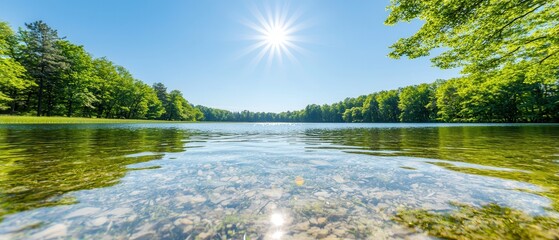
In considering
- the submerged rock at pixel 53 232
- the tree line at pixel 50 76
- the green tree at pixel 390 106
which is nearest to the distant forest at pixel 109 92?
the tree line at pixel 50 76

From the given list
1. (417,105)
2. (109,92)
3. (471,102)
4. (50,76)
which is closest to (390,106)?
(417,105)

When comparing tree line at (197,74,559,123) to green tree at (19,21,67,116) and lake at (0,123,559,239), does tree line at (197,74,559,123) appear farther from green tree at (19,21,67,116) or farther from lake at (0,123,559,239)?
green tree at (19,21,67,116)

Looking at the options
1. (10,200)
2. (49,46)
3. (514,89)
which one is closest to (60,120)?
(49,46)

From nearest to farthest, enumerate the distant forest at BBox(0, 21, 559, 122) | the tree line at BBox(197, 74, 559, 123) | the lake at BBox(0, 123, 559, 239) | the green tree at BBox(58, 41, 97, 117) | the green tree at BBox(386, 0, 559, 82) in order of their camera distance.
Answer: the lake at BBox(0, 123, 559, 239), the green tree at BBox(386, 0, 559, 82), the distant forest at BBox(0, 21, 559, 122), the green tree at BBox(58, 41, 97, 117), the tree line at BBox(197, 74, 559, 123)

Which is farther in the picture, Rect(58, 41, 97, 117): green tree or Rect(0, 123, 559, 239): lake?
Rect(58, 41, 97, 117): green tree

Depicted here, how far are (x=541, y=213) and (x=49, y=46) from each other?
6555 cm

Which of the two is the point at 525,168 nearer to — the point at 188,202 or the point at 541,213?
the point at 541,213

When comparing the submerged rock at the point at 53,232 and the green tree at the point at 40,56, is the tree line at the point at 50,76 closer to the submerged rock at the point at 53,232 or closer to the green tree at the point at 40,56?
the green tree at the point at 40,56

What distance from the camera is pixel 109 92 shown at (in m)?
64.2

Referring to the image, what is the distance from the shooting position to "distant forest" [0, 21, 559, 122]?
40.6 m

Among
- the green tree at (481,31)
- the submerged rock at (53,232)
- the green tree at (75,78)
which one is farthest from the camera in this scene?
the green tree at (75,78)

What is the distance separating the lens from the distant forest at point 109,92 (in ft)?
133

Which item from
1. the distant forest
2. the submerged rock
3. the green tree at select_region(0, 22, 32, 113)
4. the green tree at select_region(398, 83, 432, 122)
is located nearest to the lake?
the submerged rock

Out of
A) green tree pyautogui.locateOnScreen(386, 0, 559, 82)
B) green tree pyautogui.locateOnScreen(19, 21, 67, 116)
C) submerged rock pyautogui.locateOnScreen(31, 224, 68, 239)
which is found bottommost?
submerged rock pyautogui.locateOnScreen(31, 224, 68, 239)
